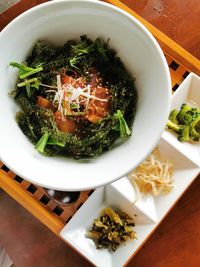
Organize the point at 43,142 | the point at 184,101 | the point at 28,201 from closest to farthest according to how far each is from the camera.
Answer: the point at 43,142 < the point at 28,201 < the point at 184,101

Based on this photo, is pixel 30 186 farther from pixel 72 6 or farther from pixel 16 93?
pixel 72 6

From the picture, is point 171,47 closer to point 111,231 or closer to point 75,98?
point 75,98

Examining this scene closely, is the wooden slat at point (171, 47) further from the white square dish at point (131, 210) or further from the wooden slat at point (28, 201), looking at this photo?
the wooden slat at point (28, 201)

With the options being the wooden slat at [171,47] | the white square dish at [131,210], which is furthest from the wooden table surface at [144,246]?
the wooden slat at [171,47]

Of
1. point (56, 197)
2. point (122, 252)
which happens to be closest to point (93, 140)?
point (56, 197)

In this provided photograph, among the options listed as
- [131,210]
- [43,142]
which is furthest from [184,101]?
[43,142]

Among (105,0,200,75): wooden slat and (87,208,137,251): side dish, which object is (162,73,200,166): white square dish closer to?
(105,0,200,75): wooden slat

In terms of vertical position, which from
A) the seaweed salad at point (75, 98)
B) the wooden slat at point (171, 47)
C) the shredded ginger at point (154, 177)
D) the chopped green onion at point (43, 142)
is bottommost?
the shredded ginger at point (154, 177)
